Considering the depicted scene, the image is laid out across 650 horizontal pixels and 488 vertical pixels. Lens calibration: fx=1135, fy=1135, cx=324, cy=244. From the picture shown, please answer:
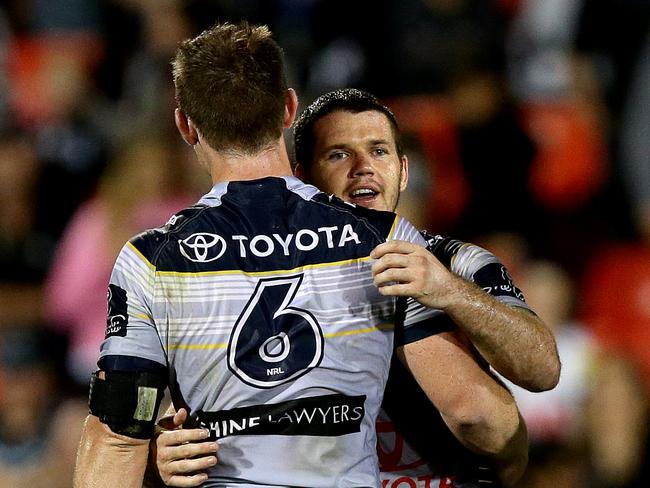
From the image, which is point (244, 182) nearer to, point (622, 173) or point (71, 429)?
point (71, 429)

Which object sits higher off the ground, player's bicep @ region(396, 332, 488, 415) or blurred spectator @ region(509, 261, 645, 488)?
player's bicep @ region(396, 332, 488, 415)

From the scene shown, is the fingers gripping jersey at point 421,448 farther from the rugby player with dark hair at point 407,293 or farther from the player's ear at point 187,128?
the player's ear at point 187,128

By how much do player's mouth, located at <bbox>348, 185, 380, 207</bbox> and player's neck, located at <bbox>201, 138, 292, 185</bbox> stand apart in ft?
2.75

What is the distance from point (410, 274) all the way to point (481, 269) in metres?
0.61

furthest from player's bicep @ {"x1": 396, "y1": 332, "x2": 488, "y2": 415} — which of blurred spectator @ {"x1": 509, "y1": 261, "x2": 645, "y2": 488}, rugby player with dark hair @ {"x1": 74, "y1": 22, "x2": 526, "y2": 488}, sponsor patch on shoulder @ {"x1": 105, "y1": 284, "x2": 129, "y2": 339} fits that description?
blurred spectator @ {"x1": 509, "y1": 261, "x2": 645, "y2": 488}

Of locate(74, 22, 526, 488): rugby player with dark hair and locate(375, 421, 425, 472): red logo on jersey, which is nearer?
locate(74, 22, 526, 488): rugby player with dark hair

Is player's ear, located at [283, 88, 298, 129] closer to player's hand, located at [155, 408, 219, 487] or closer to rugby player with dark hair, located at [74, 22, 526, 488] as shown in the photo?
rugby player with dark hair, located at [74, 22, 526, 488]

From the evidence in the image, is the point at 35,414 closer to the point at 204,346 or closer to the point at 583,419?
the point at 583,419

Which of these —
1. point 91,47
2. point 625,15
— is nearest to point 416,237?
point 625,15

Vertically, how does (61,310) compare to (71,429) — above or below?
above

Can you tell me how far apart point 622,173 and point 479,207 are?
3.70 feet

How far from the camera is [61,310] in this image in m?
7.22

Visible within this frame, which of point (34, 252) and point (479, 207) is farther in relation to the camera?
point (34, 252)

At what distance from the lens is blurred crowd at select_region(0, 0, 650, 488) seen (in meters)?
6.66
